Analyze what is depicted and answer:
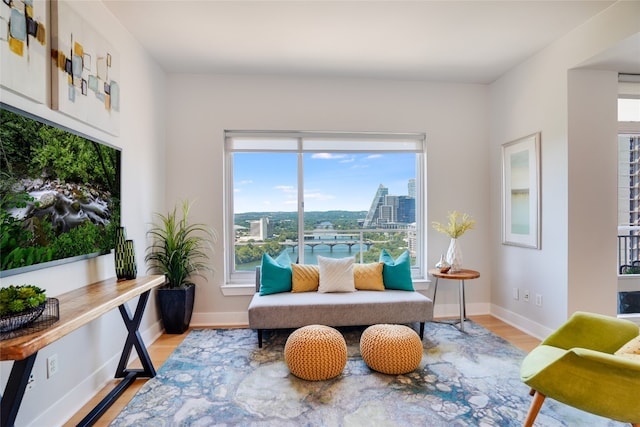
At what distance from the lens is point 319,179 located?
12.8ft

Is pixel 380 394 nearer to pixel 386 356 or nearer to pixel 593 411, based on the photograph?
pixel 386 356

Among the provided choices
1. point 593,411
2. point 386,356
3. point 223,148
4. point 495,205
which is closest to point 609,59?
point 495,205

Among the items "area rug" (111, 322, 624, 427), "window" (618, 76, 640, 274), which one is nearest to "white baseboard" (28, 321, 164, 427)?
"area rug" (111, 322, 624, 427)

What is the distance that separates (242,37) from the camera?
112 inches

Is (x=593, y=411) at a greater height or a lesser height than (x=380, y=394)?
greater

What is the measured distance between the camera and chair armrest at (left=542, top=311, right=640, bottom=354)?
188cm

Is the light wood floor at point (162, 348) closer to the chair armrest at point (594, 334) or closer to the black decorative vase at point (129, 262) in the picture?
the black decorative vase at point (129, 262)

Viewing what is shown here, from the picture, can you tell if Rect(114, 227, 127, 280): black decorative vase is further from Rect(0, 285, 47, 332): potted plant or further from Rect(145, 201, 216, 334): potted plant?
Rect(0, 285, 47, 332): potted plant

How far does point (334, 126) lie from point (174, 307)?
8.66ft

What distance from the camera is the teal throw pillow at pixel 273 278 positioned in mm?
3287

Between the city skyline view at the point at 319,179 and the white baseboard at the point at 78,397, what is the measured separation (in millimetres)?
1978

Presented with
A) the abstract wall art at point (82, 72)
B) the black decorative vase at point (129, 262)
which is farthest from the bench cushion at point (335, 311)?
the abstract wall art at point (82, 72)

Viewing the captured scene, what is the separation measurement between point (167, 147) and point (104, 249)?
1656 mm

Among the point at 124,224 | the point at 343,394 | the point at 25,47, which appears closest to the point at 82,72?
the point at 25,47
